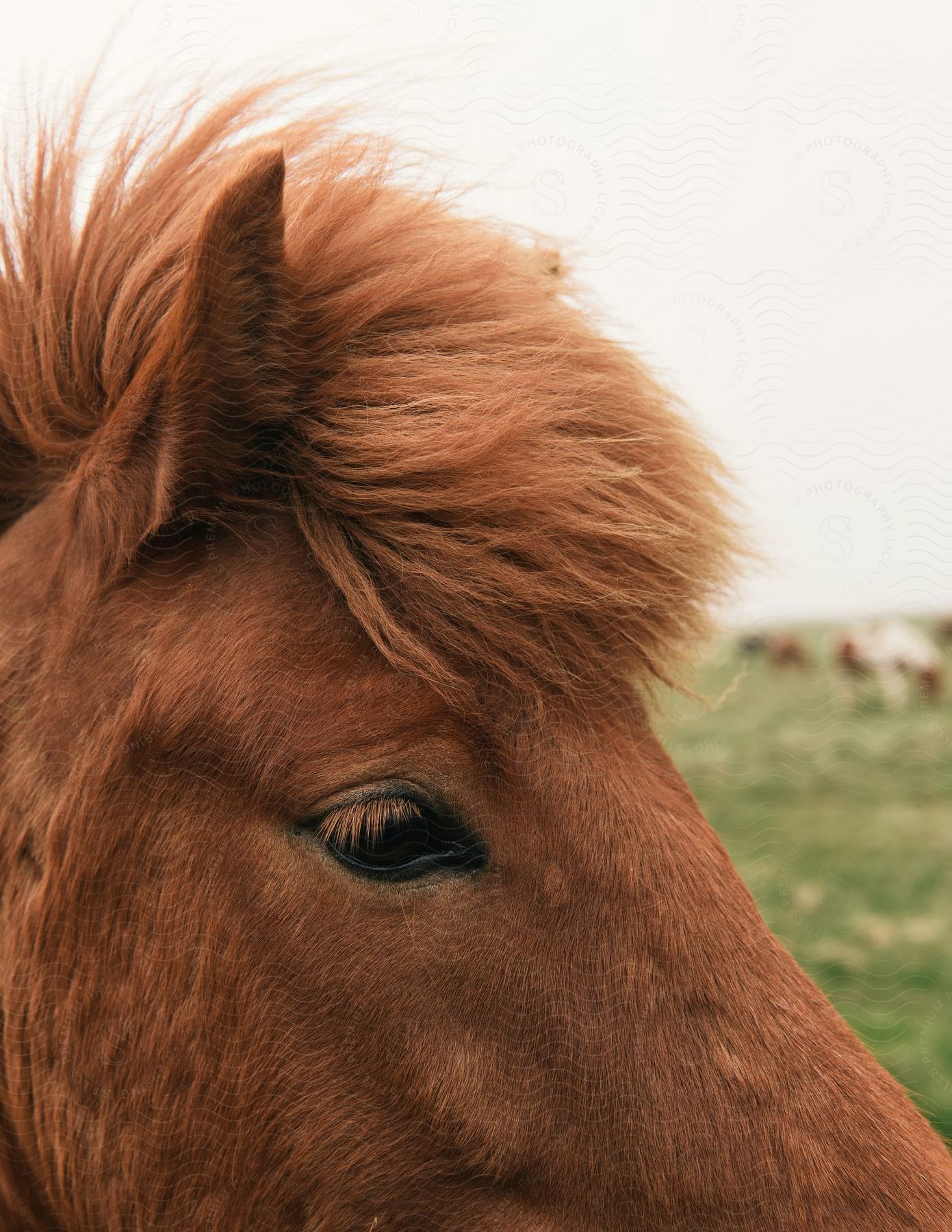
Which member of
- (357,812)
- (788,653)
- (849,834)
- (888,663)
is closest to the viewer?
(357,812)

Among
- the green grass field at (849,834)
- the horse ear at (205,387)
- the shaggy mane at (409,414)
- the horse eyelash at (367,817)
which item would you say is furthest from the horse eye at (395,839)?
the green grass field at (849,834)

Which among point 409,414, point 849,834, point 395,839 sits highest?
point 409,414

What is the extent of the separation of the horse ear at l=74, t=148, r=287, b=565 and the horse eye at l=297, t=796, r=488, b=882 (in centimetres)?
54

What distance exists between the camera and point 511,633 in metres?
1.57

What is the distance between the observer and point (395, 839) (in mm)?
1471

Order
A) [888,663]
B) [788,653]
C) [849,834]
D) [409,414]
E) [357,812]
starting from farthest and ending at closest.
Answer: [788,653] < [888,663] < [849,834] < [409,414] < [357,812]

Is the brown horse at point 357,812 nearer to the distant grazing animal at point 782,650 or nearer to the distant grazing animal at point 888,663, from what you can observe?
the distant grazing animal at point 888,663

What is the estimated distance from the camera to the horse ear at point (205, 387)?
1441mm

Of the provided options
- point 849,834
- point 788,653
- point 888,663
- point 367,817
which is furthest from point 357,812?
point 788,653

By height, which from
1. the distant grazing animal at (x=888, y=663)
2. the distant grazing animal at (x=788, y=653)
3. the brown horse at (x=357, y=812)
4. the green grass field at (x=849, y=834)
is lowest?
the distant grazing animal at (x=788, y=653)

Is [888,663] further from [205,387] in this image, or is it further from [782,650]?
[205,387]

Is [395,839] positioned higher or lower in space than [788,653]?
higher

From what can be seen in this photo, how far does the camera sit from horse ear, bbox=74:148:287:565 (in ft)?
4.73

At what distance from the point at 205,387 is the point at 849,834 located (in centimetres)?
676
